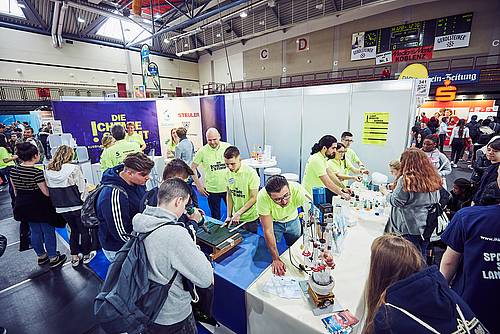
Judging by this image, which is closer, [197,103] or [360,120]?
[360,120]

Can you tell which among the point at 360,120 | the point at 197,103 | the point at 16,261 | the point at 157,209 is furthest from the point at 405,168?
the point at 197,103

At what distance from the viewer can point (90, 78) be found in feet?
41.7

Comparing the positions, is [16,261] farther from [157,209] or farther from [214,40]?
[214,40]

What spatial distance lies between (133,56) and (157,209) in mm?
16328

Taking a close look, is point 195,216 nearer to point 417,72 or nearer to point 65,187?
point 65,187

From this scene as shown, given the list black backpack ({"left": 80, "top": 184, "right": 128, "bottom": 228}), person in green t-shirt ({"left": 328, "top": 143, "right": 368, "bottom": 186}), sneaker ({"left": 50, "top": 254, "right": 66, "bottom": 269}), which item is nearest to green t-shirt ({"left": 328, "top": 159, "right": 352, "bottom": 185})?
person in green t-shirt ({"left": 328, "top": 143, "right": 368, "bottom": 186})

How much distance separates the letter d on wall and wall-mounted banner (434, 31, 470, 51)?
578cm

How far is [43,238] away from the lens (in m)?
2.99

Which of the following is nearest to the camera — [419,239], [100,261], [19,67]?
[419,239]

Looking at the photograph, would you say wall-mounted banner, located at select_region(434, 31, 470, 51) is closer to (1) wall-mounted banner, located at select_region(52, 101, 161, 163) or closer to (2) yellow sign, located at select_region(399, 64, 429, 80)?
(2) yellow sign, located at select_region(399, 64, 429, 80)

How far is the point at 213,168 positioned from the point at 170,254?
214cm

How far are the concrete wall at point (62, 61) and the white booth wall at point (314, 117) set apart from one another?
35.3ft

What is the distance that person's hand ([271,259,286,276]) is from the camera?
1652 millimetres

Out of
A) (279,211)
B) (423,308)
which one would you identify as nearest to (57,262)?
(279,211)
